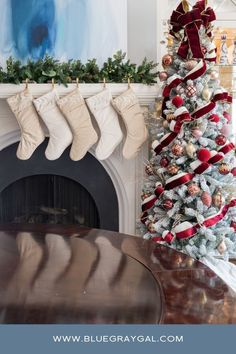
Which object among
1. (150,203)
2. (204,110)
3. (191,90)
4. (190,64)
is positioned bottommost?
(150,203)

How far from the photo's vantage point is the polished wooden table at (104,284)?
0.87 meters

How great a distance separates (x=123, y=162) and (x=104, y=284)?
6.01ft

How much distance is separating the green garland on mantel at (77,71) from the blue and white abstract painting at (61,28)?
0.07m

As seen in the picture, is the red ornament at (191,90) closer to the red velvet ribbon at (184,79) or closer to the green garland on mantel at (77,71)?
the red velvet ribbon at (184,79)

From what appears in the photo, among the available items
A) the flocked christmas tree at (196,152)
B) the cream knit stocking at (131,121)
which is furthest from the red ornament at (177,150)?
the cream knit stocking at (131,121)

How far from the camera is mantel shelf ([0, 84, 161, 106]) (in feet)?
8.60

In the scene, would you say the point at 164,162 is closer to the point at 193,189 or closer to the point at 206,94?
the point at 193,189

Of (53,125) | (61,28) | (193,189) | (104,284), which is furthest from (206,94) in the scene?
(104,284)

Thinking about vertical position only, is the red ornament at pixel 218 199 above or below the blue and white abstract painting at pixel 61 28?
below

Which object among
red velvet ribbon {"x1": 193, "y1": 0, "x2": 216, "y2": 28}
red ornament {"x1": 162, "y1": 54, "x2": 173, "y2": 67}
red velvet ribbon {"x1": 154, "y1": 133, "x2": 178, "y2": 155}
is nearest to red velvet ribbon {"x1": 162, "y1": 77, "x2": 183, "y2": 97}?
red ornament {"x1": 162, "y1": 54, "x2": 173, "y2": 67}

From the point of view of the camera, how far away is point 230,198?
2.34 m

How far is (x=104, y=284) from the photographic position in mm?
1062
